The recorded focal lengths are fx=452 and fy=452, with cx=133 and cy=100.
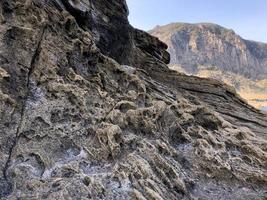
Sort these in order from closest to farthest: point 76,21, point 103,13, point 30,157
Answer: point 30,157 < point 76,21 < point 103,13

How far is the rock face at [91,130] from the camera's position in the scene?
13.7 meters

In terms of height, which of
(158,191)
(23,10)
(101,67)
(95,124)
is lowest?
(158,191)

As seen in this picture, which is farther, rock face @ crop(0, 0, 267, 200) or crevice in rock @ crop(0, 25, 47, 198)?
rock face @ crop(0, 0, 267, 200)

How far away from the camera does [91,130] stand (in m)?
15.9

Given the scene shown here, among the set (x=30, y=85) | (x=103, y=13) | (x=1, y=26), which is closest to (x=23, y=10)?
(x=1, y=26)

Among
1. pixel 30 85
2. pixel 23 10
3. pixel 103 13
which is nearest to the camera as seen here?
pixel 30 85

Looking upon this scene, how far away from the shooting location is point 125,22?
962 inches

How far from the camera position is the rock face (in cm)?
1367

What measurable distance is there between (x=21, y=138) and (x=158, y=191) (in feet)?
15.1

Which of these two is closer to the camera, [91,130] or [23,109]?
[23,109]

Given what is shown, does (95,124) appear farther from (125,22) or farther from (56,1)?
(125,22)

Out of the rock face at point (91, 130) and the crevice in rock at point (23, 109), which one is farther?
the rock face at point (91, 130)

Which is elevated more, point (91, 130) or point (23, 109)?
point (23, 109)

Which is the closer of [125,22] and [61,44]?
[61,44]
